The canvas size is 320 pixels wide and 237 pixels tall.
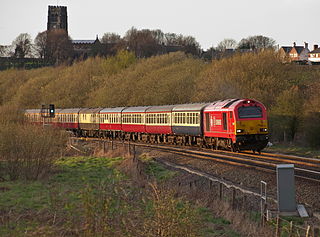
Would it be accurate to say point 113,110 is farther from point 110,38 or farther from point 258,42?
point 110,38

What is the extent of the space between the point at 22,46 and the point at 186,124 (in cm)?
12066

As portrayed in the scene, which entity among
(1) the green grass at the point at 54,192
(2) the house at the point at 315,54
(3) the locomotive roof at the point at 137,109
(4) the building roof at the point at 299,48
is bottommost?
(1) the green grass at the point at 54,192

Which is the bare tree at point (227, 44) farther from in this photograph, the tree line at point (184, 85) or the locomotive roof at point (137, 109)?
the locomotive roof at point (137, 109)

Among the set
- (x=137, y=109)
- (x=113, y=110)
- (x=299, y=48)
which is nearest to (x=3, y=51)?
(x=299, y=48)

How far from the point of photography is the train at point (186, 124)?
26094 mm

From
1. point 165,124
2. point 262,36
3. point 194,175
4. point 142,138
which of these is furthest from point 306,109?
point 262,36

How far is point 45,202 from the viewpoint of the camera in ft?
55.4

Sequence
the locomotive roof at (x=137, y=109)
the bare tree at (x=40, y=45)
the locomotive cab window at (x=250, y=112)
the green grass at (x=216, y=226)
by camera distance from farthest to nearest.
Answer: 1. the bare tree at (x=40, y=45)
2. the locomotive roof at (x=137, y=109)
3. the locomotive cab window at (x=250, y=112)
4. the green grass at (x=216, y=226)

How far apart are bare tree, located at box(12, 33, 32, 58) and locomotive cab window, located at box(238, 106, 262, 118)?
12568 cm

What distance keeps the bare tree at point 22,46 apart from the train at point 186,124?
295 feet

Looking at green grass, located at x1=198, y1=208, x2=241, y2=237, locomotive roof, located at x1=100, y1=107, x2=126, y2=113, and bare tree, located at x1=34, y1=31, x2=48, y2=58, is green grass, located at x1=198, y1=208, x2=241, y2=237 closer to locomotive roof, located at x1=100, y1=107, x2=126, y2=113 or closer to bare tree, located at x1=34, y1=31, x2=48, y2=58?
locomotive roof, located at x1=100, y1=107, x2=126, y2=113

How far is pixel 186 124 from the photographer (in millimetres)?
33688

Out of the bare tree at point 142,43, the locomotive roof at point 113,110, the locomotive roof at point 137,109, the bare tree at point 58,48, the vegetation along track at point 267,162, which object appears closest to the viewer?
the vegetation along track at point 267,162

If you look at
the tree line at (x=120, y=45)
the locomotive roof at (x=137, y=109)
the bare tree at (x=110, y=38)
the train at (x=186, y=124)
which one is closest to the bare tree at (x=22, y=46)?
the tree line at (x=120, y=45)
